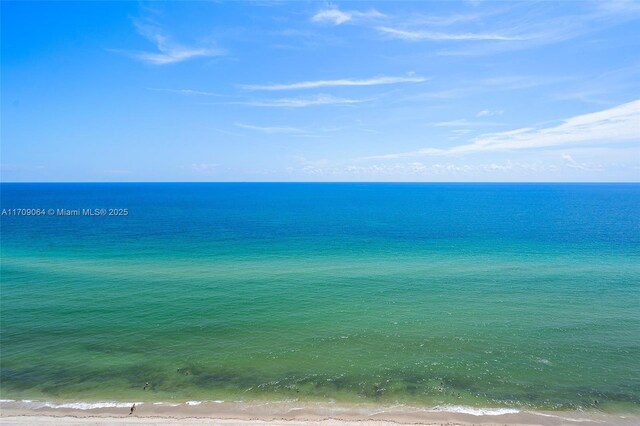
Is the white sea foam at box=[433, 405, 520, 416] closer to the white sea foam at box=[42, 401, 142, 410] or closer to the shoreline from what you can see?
the shoreline

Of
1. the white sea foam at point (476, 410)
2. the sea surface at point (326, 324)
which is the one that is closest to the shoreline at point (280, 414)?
the white sea foam at point (476, 410)

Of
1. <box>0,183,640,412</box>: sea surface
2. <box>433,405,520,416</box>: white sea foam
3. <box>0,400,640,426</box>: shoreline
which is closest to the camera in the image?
<box>0,400,640,426</box>: shoreline

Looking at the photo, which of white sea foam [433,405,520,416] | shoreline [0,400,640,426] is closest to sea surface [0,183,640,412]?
white sea foam [433,405,520,416]

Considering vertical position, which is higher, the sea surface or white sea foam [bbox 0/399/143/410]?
the sea surface

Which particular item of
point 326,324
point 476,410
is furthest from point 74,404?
point 476,410

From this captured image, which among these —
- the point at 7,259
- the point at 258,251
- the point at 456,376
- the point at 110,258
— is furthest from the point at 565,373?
the point at 7,259

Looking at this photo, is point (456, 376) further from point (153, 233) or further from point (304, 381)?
point (153, 233)
